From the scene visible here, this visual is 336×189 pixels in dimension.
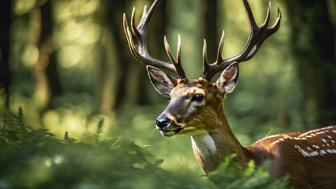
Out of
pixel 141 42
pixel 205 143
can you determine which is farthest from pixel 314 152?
pixel 141 42

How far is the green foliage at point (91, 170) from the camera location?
593cm

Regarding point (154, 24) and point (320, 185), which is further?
point (154, 24)

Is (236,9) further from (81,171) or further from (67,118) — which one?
(81,171)

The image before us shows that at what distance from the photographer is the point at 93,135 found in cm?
705

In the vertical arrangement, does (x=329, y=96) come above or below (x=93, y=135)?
below

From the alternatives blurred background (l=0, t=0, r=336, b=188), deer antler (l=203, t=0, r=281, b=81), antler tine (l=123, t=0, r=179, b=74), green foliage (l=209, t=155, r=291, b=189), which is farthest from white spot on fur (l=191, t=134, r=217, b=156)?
green foliage (l=209, t=155, r=291, b=189)

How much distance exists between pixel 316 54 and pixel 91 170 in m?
7.81

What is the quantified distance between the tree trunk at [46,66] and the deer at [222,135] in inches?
527

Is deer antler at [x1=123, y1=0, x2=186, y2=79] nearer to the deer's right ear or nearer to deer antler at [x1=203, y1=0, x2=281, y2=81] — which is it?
the deer's right ear

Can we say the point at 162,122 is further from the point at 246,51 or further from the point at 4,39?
the point at 4,39

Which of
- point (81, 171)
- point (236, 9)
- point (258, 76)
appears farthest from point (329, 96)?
point (258, 76)

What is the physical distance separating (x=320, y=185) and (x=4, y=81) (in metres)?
4.71

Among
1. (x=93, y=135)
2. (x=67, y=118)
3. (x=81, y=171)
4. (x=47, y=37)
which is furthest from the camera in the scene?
(x=47, y=37)

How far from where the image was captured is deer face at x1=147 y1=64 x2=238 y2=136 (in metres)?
8.09
